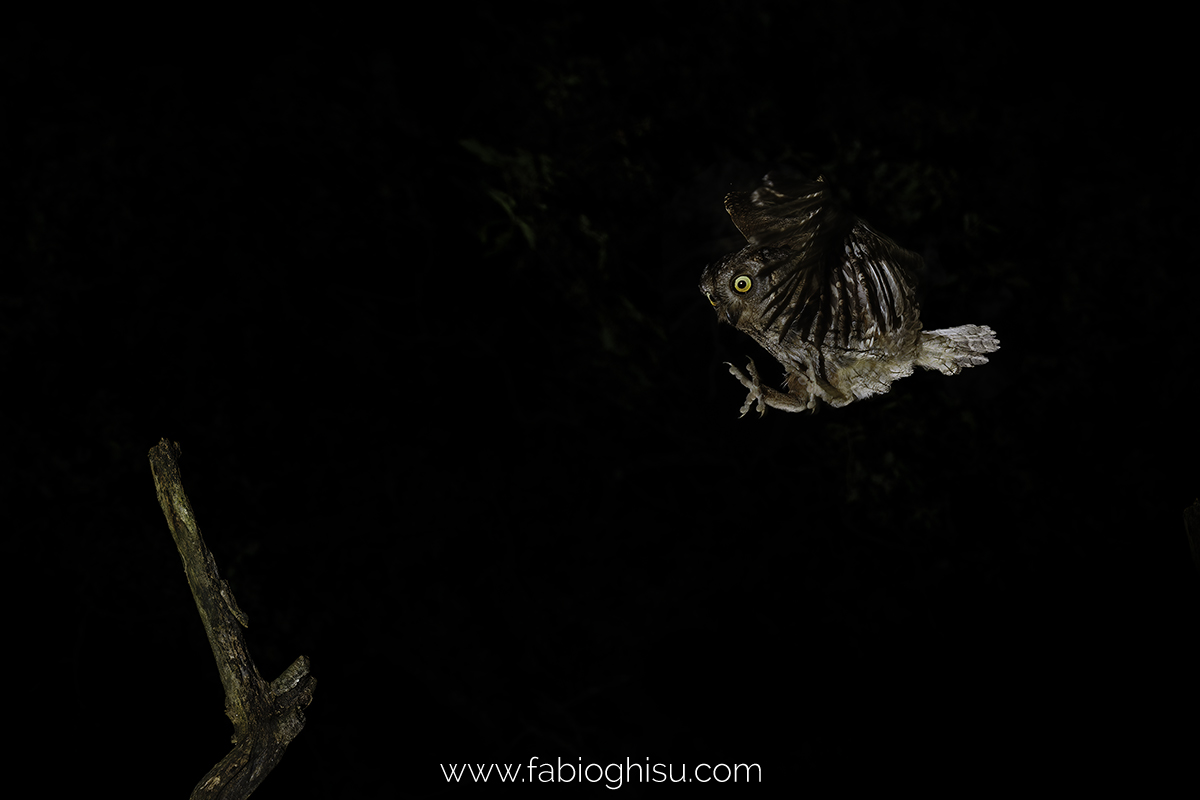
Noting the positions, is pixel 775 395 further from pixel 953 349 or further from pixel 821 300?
pixel 953 349

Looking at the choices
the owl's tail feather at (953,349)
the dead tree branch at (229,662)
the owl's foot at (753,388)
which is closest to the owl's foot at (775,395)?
the owl's foot at (753,388)

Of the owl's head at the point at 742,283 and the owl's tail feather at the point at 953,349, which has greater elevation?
the owl's tail feather at the point at 953,349

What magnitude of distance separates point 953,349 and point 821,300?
0.84 feet

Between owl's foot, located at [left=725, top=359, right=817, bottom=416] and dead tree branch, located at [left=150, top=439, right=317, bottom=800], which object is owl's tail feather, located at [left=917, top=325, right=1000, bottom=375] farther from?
dead tree branch, located at [left=150, top=439, right=317, bottom=800]

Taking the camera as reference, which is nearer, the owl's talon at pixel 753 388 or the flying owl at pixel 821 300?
the flying owl at pixel 821 300

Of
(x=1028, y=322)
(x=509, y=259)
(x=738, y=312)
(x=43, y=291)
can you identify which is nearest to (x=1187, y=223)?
(x=1028, y=322)

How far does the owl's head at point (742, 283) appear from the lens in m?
1.10

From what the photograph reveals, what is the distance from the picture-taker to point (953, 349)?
1.19 m

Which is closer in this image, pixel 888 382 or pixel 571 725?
pixel 888 382

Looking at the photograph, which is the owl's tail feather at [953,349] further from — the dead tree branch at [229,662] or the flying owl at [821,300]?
the dead tree branch at [229,662]

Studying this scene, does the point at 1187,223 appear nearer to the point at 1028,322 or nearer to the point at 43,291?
the point at 1028,322

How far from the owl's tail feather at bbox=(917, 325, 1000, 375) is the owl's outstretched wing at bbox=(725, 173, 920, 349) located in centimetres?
5

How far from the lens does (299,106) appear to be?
1.50 metres

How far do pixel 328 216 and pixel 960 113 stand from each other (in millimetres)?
1273
